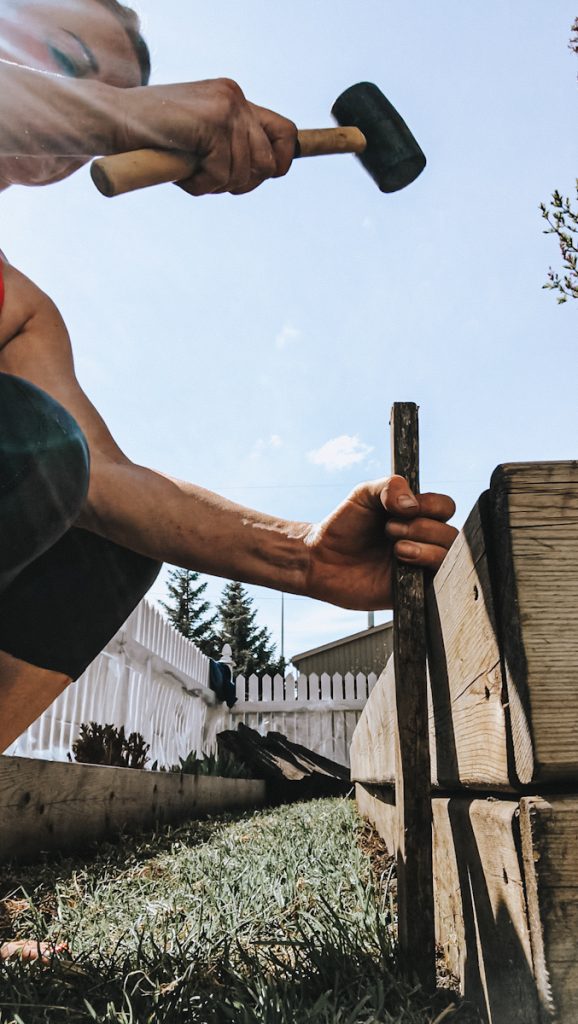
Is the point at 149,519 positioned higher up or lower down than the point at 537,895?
higher up

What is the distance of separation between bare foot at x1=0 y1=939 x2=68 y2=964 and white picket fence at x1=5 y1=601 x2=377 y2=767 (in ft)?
11.1

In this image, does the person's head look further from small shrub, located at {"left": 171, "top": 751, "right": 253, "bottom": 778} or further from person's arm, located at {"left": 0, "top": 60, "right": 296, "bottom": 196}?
small shrub, located at {"left": 171, "top": 751, "right": 253, "bottom": 778}

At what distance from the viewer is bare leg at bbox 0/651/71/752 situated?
207 cm

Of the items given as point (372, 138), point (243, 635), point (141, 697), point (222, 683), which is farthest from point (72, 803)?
point (243, 635)

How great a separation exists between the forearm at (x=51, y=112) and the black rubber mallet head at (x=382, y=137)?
4.38ft

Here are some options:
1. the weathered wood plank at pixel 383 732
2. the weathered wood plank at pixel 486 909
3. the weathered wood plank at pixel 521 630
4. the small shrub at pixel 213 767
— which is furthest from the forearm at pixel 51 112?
the small shrub at pixel 213 767

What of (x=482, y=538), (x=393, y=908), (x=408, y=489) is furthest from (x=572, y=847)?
(x=393, y=908)

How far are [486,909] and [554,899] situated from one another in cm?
31

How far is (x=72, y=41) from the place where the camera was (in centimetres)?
219

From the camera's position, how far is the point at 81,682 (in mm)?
5906

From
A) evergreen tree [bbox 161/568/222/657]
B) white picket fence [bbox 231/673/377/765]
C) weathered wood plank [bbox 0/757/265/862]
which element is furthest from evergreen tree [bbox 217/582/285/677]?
weathered wood plank [bbox 0/757/265/862]

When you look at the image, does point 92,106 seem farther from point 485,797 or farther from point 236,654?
point 236,654

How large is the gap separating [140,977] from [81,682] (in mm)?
4797

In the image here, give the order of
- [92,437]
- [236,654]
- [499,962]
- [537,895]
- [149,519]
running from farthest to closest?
[236,654]
[92,437]
[149,519]
[499,962]
[537,895]
